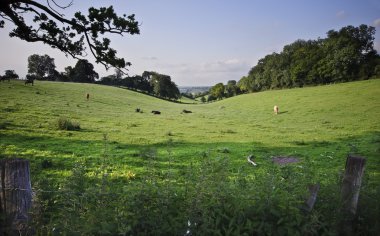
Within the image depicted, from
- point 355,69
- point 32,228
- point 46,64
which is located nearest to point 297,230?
point 32,228

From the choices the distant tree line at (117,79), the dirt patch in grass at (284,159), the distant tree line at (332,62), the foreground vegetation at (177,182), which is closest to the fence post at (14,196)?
the foreground vegetation at (177,182)

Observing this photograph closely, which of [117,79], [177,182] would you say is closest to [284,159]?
[177,182]

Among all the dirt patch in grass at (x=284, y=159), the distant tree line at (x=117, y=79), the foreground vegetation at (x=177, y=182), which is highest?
the distant tree line at (x=117, y=79)

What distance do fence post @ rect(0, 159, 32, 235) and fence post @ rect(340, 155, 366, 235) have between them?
5.67m

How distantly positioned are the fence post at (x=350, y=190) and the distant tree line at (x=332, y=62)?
78.7m

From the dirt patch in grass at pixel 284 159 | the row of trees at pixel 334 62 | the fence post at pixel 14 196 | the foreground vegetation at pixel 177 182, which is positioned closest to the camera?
the fence post at pixel 14 196

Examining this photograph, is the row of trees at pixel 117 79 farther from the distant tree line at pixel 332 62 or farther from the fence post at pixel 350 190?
the fence post at pixel 350 190

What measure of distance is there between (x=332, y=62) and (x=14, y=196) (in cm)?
8459

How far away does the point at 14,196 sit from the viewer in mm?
4820

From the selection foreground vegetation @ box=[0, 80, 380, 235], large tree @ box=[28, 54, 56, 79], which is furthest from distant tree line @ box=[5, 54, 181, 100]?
foreground vegetation @ box=[0, 80, 380, 235]

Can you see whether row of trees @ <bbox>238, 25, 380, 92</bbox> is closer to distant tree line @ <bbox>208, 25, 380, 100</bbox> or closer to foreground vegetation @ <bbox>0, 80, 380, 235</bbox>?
distant tree line @ <bbox>208, 25, 380, 100</bbox>

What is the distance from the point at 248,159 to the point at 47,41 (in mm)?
11196

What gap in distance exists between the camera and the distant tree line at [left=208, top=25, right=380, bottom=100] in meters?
74.2

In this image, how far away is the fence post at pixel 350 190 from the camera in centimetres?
538
